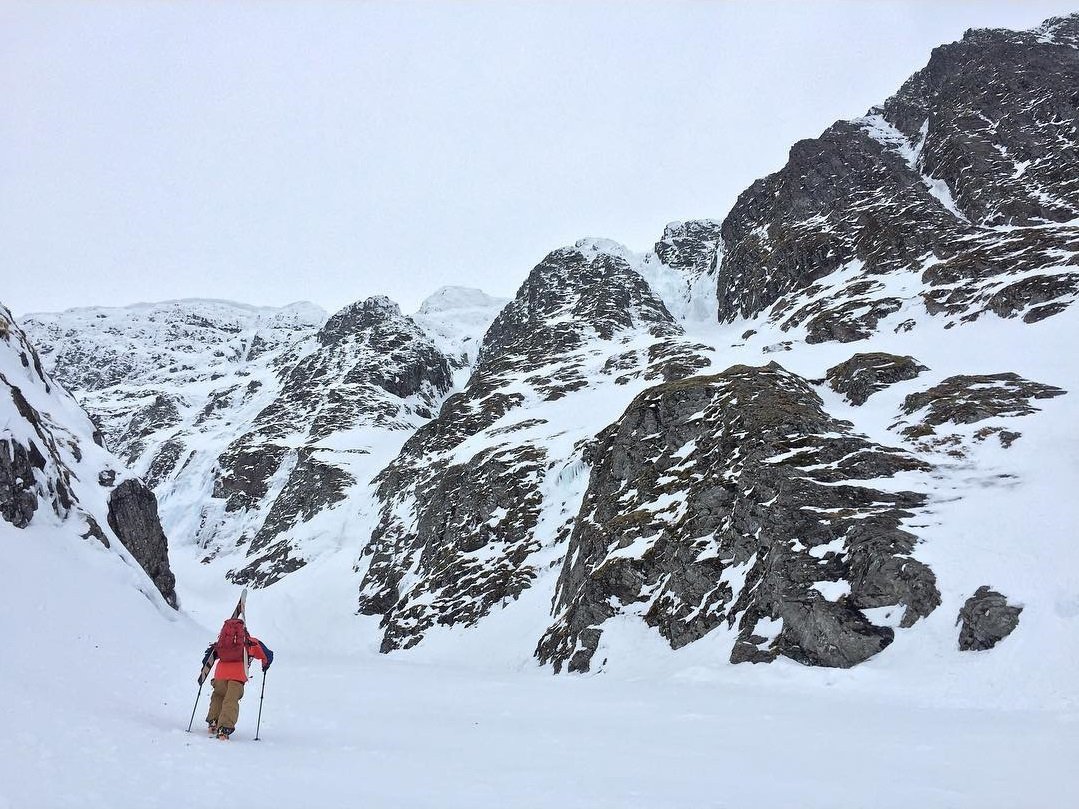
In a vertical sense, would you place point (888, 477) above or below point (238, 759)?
above

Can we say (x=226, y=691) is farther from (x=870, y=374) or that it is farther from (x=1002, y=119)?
(x=1002, y=119)

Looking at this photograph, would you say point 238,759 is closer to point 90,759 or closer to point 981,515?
point 90,759

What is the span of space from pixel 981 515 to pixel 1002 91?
9119 cm

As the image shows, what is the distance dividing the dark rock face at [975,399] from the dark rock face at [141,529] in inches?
1461

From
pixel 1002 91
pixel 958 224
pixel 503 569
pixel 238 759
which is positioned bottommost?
pixel 503 569

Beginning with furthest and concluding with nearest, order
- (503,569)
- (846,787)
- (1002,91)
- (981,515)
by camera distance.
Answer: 1. (1002,91)
2. (503,569)
3. (981,515)
4. (846,787)

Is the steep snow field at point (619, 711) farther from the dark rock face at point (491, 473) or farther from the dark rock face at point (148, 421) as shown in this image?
the dark rock face at point (148, 421)

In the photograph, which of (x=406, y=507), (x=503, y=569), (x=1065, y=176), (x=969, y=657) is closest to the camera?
(x=969, y=657)

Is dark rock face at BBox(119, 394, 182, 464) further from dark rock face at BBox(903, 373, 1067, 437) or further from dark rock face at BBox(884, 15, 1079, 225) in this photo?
dark rock face at BBox(884, 15, 1079, 225)

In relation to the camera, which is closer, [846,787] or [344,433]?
[846,787]

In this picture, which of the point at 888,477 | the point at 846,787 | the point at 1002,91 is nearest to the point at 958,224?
the point at 1002,91

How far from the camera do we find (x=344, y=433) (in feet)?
299

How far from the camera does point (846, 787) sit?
7.24 m

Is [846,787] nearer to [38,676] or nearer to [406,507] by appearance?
[38,676]
